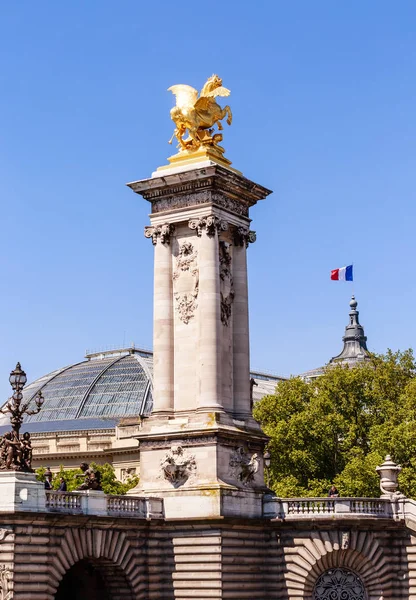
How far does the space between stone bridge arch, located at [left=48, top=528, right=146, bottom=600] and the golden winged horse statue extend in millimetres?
13917

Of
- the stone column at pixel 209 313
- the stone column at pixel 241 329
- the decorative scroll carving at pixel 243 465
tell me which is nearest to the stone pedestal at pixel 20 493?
the stone column at pixel 209 313

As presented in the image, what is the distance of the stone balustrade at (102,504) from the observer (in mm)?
33344

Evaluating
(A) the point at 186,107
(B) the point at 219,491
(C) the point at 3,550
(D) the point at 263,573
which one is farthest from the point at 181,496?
(A) the point at 186,107

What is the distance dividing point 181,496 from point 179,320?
5.99 m

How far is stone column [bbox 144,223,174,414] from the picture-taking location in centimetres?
3891

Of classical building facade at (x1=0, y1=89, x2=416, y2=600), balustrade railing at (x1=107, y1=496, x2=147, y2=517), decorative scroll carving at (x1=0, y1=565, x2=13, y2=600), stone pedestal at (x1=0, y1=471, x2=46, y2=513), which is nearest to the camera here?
decorative scroll carving at (x1=0, y1=565, x2=13, y2=600)

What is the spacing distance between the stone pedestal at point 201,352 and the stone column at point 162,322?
3 centimetres

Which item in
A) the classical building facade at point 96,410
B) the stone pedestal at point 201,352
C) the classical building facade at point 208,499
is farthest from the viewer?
the classical building facade at point 96,410

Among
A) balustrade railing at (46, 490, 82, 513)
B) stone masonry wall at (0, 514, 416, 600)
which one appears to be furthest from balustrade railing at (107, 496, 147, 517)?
balustrade railing at (46, 490, 82, 513)

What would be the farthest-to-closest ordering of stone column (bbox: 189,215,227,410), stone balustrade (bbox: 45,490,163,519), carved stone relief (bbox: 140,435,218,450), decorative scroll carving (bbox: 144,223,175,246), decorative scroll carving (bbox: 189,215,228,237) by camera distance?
decorative scroll carving (bbox: 144,223,175,246) → decorative scroll carving (bbox: 189,215,228,237) → stone column (bbox: 189,215,227,410) → carved stone relief (bbox: 140,435,218,450) → stone balustrade (bbox: 45,490,163,519)

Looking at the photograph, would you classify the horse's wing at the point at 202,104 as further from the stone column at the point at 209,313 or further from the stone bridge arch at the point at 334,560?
the stone bridge arch at the point at 334,560

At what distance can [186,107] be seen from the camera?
4062cm

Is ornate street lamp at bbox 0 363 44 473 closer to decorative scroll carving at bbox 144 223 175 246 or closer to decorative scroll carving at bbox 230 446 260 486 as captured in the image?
decorative scroll carving at bbox 230 446 260 486

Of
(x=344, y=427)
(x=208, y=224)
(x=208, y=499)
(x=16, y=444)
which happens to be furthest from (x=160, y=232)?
(x=344, y=427)
